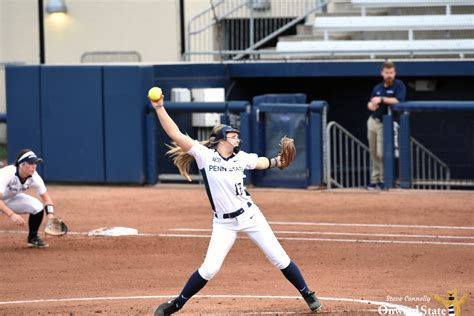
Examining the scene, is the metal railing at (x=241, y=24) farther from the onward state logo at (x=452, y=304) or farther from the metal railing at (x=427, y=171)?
the onward state logo at (x=452, y=304)

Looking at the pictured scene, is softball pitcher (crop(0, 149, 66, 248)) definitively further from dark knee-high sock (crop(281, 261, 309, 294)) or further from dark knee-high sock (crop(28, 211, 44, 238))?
dark knee-high sock (crop(281, 261, 309, 294))

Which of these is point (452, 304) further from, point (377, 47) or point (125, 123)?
point (377, 47)

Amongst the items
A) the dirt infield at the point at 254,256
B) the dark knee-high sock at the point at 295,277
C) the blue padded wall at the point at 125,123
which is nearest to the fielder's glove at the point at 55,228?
the dirt infield at the point at 254,256

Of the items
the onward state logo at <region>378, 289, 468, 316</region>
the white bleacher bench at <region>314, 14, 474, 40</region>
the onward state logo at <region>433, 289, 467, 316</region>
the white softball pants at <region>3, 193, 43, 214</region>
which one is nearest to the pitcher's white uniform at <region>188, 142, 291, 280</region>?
the onward state logo at <region>378, 289, 468, 316</region>

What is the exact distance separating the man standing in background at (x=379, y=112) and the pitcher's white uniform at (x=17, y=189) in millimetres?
6407

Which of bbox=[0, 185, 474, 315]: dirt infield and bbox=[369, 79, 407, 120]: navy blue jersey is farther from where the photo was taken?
bbox=[369, 79, 407, 120]: navy blue jersey

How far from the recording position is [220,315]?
8938 mm

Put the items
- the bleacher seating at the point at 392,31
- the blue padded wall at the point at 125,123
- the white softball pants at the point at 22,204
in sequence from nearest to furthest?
the white softball pants at the point at 22,204 → the blue padded wall at the point at 125,123 → the bleacher seating at the point at 392,31

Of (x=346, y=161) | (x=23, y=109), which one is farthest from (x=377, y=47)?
(x=23, y=109)

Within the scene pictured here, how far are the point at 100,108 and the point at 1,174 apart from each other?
6398mm

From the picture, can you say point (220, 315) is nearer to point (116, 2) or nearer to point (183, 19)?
point (183, 19)

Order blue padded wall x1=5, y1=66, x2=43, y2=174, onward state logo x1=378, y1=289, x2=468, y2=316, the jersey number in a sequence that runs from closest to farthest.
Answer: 1. onward state logo x1=378, y1=289, x2=468, y2=316
2. the jersey number
3. blue padded wall x1=5, y1=66, x2=43, y2=174

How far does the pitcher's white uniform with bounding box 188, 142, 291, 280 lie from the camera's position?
8.89 meters

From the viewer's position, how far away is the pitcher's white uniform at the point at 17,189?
12648 mm
